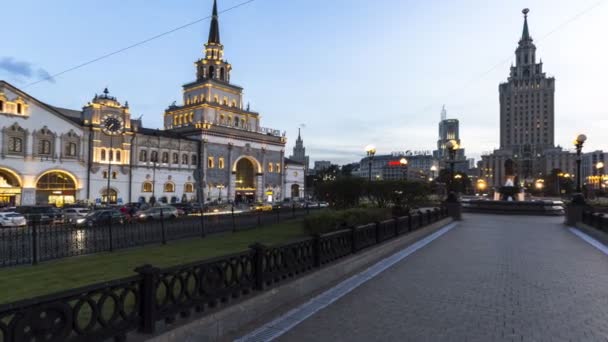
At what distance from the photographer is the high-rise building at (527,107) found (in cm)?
14638

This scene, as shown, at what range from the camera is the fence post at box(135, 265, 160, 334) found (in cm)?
425

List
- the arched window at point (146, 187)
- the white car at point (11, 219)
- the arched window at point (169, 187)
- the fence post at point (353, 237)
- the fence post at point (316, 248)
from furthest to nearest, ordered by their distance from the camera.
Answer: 1. the arched window at point (169, 187)
2. the arched window at point (146, 187)
3. the white car at point (11, 219)
4. the fence post at point (353, 237)
5. the fence post at point (316, 248)

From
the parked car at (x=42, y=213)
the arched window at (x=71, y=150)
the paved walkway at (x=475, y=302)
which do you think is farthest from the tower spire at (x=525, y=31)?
the parked car at (x=42, y=213)

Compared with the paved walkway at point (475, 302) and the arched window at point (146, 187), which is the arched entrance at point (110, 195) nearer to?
the arched window at point (146, 187)

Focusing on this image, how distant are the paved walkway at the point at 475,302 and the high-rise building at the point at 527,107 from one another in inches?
5975

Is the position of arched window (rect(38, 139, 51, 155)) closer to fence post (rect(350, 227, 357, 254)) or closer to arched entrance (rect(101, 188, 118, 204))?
arched entrance (rect(101, 188, 118, 204))

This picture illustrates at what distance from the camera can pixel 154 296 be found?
4.38 m

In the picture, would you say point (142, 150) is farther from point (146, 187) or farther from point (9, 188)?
point (9, 188)

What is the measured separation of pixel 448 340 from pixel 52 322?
182 inches

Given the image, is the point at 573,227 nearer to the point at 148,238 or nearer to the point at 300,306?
the point at 300,306

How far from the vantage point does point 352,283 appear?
824 centimetres

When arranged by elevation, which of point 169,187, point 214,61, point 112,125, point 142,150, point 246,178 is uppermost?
point 214,61

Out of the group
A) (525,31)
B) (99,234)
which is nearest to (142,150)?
(99,234)

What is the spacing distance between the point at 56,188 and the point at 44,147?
5.43 meters
